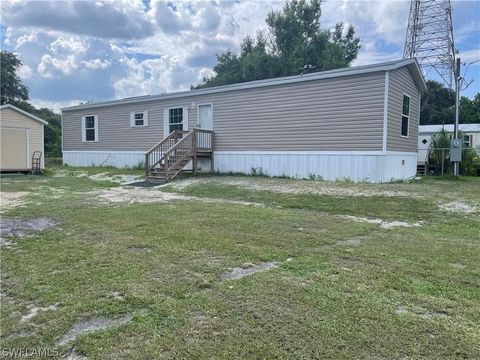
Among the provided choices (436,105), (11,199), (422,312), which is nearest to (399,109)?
(422,312)

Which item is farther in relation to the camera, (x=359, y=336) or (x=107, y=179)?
(x=107, y=179)

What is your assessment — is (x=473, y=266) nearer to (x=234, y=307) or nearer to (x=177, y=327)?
(x=234, y=307)

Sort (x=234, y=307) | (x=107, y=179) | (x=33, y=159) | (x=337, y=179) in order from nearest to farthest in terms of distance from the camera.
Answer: (x=234, y=307) < (x=337, y=179) < (x=107, y=179) < (x=33, y=159)

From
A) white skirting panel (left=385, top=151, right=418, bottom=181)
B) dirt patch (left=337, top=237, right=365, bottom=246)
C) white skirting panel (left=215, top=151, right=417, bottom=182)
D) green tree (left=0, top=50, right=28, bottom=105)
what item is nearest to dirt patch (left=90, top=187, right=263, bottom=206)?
dirt patch (left=337, top=237, right=365, bottom=246)

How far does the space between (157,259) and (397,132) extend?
10049 mm

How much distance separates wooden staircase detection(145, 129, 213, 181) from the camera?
12898mm

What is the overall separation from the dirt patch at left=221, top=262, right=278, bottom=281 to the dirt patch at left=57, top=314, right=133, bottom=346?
1.07m

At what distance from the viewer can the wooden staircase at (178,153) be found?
42.3 ft

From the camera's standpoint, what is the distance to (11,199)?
8820mm

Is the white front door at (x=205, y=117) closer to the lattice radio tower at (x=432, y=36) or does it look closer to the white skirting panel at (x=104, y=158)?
the white skirting panel at (x=104, y=158)

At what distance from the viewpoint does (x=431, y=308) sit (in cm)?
286

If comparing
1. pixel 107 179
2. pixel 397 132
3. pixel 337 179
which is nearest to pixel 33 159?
pixel 107 179

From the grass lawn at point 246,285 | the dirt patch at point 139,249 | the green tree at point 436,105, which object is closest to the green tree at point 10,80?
the grass lawn at point 246,285

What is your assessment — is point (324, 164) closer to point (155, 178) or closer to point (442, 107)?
point (155, 178)
